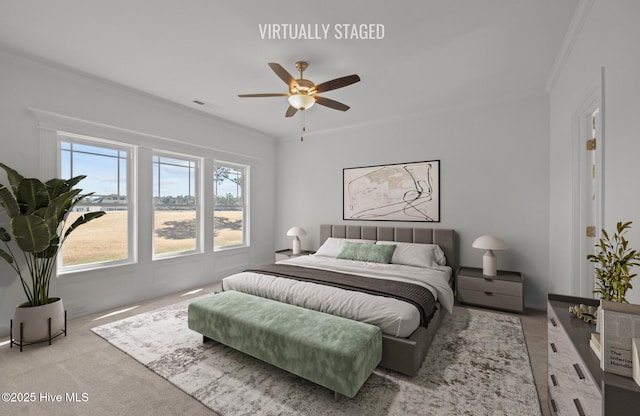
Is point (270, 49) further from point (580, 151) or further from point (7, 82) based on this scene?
point (580, 151)

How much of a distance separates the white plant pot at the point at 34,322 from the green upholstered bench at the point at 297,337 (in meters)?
1.36

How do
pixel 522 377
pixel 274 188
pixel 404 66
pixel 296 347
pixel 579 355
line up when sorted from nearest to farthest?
pixel 579 355 → pixel 296 347 → pixel 522 377 → pixel 404 66 → pixel 274 188

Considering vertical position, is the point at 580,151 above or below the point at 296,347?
above

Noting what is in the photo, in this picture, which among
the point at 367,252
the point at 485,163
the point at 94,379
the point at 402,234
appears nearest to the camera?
the point at 94,379

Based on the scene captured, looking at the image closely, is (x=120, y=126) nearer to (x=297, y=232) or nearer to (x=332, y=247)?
(x=297, y=232)

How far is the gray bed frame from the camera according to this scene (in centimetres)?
209

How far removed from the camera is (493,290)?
3451mm

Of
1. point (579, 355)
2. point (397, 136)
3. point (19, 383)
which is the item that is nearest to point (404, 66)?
point (397, 136)

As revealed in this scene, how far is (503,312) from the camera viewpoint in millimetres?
3426

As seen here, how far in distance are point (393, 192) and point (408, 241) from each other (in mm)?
844

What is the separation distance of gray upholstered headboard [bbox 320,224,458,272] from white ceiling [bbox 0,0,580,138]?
6.37 ft

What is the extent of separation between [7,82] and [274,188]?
13.1 ft

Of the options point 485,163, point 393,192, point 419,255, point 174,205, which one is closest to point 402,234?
point 419,255

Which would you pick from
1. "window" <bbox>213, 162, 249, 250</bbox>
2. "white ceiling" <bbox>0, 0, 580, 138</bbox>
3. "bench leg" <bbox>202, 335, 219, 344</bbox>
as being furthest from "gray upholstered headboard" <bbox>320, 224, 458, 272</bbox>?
"bench leg" <bbox>202, 335, 219, 344</bbox>
